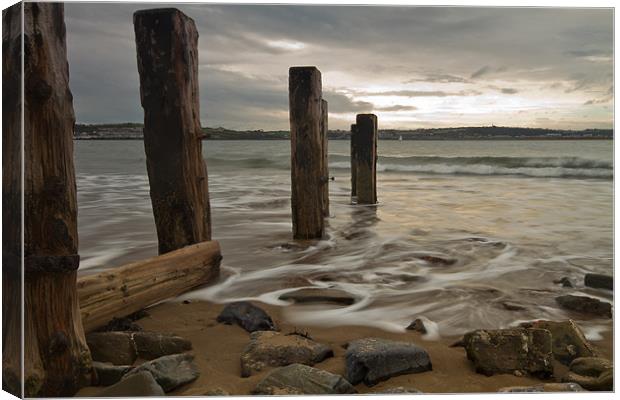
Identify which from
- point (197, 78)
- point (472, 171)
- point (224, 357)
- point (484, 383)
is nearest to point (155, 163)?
point (197, 78)

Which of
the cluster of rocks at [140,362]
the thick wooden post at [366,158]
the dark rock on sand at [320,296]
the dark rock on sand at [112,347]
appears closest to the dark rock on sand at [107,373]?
the cluster of rocks at [140,362]

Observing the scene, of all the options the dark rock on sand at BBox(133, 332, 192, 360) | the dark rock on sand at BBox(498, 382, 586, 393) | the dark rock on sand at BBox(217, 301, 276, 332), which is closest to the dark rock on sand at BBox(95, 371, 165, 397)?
the dark rock on sand at BBox(133, 332, 192, 360)

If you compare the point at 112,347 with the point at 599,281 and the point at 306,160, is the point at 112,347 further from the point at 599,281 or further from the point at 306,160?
the point at 306,160

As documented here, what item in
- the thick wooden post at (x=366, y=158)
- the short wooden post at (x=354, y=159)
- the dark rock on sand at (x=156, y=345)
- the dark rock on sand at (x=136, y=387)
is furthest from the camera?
the short wooden post at (x=354, y=159)

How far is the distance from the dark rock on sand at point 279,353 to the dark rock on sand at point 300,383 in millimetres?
126

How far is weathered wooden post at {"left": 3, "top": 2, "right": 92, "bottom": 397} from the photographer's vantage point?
8.63ft

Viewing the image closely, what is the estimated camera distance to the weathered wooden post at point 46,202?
2631 mm

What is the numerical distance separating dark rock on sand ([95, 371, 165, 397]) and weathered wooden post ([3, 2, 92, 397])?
197mm

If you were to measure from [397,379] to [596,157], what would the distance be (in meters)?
1.79

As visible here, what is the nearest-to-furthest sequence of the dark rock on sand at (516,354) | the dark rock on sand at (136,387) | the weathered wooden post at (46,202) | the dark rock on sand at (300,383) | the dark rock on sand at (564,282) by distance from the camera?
the weathered wooden post at (46,202)
the dark rock on sand at (136,387)
the dark rock on sand at (300,383)
the dark rock on sand at (516,354)
the dark rock on sand at (564,282)

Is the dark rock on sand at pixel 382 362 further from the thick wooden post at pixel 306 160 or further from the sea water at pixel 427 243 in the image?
the thick wooden post at pixel 306 160

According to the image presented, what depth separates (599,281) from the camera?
13.4ft

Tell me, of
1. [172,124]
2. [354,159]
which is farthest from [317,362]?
[354,159]

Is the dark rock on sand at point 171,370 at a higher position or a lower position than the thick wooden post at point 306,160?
lower
